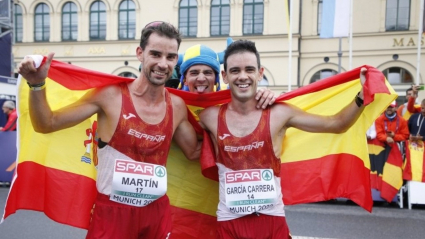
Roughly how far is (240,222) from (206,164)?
0.48m

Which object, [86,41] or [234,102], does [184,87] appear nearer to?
[234,102]

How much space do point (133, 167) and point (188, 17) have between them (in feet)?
76.2

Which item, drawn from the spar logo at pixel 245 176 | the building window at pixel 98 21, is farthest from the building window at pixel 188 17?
the spar logo at pixel 245 176

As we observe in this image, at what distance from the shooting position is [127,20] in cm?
2612

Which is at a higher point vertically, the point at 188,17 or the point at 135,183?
the point at 188,17

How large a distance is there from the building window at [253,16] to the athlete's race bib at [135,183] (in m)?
22.1

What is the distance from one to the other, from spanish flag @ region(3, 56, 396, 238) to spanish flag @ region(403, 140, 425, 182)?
502 centimetres

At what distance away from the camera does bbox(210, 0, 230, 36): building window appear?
24.5m

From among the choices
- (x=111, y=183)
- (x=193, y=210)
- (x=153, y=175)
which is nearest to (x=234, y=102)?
(x=153, y=175)

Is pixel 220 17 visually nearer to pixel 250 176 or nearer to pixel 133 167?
pixel 250 176

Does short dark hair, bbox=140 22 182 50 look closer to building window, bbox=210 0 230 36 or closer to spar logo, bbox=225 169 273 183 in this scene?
spar logo, bbox=225 169 273 183

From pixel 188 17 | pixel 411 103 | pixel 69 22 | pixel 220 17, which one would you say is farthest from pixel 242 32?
pixel 411 103

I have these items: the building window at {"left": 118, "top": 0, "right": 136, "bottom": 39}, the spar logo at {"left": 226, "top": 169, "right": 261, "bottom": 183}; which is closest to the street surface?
the spar logo at {"left": 226, "top": 169, "right": 261, "bottom": 183}

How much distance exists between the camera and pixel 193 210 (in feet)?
12.9
